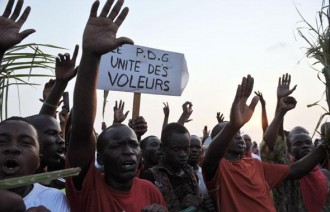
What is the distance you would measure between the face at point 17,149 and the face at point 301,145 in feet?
10.9

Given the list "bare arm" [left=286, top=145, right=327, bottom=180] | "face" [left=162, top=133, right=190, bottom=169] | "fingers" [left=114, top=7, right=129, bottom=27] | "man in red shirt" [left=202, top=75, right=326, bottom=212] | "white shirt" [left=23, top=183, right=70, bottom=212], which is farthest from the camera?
"bare arm" [left=286, top=145, right=327, bottom=180]

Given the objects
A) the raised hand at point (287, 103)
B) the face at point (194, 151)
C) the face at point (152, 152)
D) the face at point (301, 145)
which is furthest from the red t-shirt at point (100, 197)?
the face at point (301, 145)

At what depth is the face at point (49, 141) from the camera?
2986 millimetres

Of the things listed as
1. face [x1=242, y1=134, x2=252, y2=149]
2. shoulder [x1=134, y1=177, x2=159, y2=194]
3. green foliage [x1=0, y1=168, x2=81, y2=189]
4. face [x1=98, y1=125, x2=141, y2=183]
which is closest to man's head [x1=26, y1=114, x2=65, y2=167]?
face [x1=98, y1=125, x2=141, y2=183]

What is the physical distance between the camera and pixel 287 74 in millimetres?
4395

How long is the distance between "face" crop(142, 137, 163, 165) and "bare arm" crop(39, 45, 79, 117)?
177 centimetres

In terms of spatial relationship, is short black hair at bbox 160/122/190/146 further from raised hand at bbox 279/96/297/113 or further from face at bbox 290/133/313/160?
face at bbox 290/133/313/160

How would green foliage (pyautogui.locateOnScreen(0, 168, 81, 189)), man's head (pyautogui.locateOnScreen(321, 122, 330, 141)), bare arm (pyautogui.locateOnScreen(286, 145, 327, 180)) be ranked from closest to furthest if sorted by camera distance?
1. green foliage (pyautogui.locateOnScreen(0, 168, 81, 189))
2. man's head (pyautogui.locateOnScreen(321, 122, 330, 141))
3. bare arm (pyautogui.locateOnScreen(286, 145, 327, 180))

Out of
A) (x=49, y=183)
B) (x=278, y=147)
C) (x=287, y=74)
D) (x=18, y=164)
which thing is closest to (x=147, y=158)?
(x=278, y=147)

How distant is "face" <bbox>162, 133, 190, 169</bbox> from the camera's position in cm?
361

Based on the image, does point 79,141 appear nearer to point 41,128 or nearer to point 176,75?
point 41,128

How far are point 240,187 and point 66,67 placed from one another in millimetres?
1638

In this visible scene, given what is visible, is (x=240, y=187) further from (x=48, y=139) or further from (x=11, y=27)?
(x=11, y=27)

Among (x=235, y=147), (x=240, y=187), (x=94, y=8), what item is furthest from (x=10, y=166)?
(x=235, y=147)
